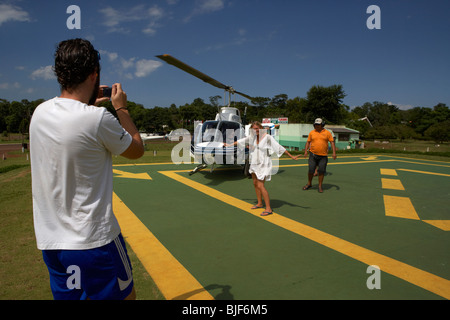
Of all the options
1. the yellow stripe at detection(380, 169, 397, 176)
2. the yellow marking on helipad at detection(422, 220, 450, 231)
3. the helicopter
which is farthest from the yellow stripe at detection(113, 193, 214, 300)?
the yellow stripe at detection(380, 169, 397, 176)

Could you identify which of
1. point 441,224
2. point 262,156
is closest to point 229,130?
point 262,156

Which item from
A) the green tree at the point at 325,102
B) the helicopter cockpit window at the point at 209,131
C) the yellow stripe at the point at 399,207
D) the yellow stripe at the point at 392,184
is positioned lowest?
the yellow stripe at the point at 399,207

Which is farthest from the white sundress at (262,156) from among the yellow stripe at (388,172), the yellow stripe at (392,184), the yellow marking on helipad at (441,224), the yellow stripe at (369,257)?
the yellow stripe at (388,172)

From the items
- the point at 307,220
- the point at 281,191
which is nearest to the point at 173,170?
the point at 281,191

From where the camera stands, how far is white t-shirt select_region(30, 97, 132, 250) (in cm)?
139

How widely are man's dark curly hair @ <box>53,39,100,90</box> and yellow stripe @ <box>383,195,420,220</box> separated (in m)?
6.16

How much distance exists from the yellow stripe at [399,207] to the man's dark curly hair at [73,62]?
6.16 meters

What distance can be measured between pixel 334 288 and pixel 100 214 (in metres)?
2.65

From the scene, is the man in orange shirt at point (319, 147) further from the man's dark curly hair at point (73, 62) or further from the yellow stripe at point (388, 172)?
the man's dark curly hair at point (73, 62)

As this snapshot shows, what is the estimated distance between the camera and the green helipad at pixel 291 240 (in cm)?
305

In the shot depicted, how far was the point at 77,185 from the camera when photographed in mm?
1453

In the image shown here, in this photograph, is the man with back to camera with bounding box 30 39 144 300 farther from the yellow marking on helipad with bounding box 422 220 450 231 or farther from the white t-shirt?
the yellow marking on helipad with bounding box 422 220 450 231

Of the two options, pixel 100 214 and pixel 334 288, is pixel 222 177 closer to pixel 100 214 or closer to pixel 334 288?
pixel 334 288

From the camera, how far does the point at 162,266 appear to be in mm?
3459
